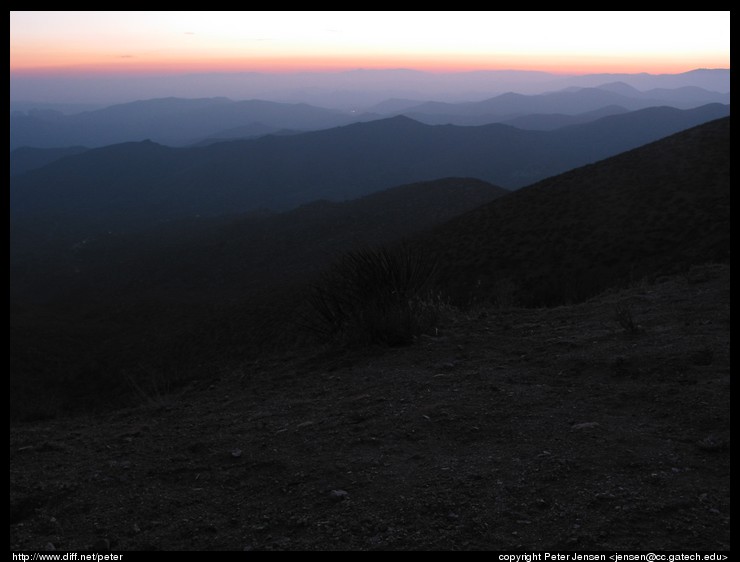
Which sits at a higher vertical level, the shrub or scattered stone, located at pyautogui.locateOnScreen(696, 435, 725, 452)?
the shrub

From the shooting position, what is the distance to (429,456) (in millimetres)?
3535

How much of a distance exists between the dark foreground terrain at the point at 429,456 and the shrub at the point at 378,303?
0.50 m

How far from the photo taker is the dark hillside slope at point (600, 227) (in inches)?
638

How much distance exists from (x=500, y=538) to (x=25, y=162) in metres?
220

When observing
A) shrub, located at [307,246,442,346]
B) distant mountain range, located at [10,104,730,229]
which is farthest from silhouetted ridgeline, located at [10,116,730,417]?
distant mountain range, located at [10,104,730,229]

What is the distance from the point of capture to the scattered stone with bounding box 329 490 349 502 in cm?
311

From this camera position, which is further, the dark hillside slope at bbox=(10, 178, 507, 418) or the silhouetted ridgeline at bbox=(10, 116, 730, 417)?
the dark hillside slope at bbox=(10, 178, 507, 418)

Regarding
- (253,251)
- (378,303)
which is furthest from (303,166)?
(378,303)

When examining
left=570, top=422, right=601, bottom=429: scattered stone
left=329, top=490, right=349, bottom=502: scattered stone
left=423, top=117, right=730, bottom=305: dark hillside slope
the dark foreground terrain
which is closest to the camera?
the dark foreground terrain

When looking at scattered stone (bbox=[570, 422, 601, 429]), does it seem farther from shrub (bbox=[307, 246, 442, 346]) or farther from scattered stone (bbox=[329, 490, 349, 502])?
shrub (bbox=[307, 246, 442, 346])

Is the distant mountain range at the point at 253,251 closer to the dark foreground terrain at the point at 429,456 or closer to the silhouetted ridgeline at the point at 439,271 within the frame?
the silhouetted ridgeline at the point at 439,271

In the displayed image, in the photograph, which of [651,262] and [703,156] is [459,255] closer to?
[651,262]

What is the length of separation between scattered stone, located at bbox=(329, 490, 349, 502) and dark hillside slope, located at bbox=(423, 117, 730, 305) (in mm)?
9284

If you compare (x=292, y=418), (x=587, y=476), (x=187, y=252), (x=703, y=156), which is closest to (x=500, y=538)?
(x=587, y=476)
